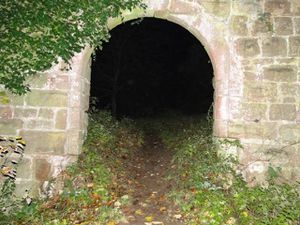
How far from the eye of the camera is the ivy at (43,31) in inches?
210

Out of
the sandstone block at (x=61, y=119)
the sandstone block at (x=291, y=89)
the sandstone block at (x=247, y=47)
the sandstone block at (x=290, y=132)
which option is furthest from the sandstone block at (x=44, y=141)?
the sandstone block at (x=291, y=89)

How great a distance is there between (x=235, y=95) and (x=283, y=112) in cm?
84

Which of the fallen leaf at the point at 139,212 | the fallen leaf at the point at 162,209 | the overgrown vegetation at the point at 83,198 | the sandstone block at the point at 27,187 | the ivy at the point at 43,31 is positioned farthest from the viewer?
the sandstone block at the point at 27,187

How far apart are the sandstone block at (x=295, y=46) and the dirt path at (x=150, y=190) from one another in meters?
3.11

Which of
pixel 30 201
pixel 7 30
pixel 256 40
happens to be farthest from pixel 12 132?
pixel 256 40

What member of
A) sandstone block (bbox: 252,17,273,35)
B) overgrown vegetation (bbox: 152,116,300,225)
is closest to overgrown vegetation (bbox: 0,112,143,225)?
overgrown vegetation (bbox: 152,116,300,225)

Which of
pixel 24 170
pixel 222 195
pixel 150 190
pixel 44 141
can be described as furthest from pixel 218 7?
pixel 24 170

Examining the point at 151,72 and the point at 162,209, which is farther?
the point at 151,72

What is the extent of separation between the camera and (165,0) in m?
5.69

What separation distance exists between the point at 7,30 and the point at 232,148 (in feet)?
13.6

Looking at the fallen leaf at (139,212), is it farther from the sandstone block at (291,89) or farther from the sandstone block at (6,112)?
the sandstone block at (291,89)

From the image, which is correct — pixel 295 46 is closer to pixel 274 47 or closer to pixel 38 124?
pixel 274 47

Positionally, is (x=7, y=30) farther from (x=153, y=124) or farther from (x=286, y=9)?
(x=153, y=124)

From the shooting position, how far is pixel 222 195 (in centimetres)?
499
